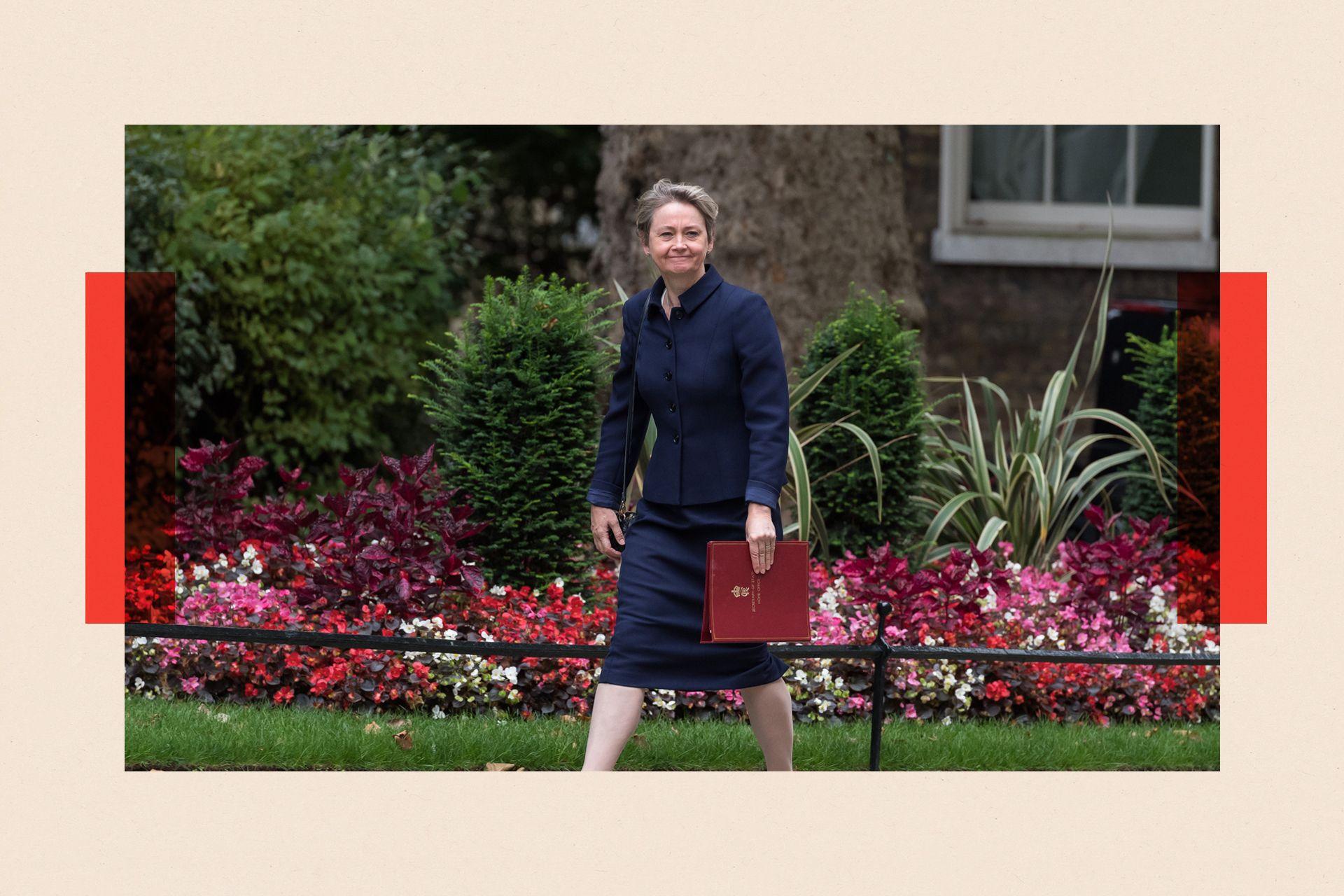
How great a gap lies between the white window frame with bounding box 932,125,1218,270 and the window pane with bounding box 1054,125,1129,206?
161 mm

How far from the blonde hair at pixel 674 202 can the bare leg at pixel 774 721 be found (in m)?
1.30

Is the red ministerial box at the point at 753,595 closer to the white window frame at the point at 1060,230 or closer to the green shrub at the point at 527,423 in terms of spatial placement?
the green shrub at the point at 527,423

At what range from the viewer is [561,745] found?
4379mm

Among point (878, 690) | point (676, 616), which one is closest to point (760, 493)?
point (676, 616)

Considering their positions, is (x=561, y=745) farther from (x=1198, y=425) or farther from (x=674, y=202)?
(x=1198, y=425)

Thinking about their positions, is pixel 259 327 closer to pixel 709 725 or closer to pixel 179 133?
pixel 179 133

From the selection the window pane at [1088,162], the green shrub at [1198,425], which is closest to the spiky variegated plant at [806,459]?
the green shrub at [1198,425]

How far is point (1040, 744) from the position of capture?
4.61 meters

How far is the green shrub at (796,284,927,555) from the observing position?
5.77 meters

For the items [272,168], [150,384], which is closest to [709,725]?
[150,384]

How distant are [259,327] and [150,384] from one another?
0.86 meters

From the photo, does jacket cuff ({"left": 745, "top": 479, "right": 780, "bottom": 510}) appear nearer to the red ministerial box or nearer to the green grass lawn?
the red ministerial box

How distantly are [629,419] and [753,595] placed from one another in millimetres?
670

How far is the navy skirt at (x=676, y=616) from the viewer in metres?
3.78
